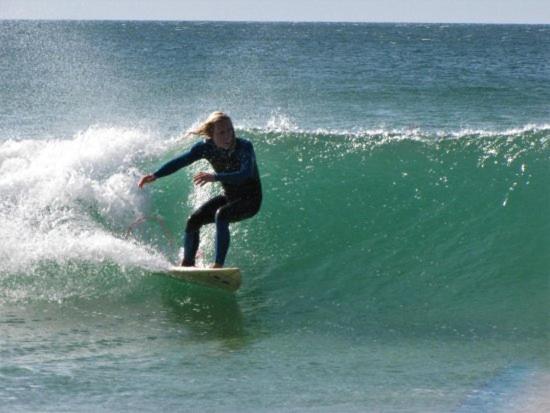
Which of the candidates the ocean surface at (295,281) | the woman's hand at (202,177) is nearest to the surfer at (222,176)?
the woman's hand at (202,177)

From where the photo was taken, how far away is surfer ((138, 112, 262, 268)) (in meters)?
7.84

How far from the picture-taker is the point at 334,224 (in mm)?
10055

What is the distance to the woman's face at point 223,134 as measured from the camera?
307 inches

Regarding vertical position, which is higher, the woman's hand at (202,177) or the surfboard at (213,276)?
the woman's hand at (202,177)

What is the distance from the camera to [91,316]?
7867 millimetres

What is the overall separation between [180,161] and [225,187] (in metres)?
0.44

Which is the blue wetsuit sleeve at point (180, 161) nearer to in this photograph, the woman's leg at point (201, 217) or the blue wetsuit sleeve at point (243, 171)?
the blue wetsuit sleeve at point (243, 171)

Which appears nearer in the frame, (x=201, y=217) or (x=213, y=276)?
(x=213, y=276)

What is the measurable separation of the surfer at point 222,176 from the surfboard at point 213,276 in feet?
0.29

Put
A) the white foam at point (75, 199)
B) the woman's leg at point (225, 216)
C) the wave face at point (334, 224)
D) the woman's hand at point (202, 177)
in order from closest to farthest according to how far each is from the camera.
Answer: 1. the woman's hand at point (202, 177)
2. the woman's leg at point (225, 216)
3. the wave face at point (334, 224)
4. the white foam at point (75, 199)

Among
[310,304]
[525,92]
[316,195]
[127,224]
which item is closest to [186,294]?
[310,304]

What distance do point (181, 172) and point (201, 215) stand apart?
306 centimetres

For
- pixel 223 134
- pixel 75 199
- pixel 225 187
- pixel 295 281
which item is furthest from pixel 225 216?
pixel 75 199

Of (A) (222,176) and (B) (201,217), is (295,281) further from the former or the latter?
(A) (222,176)
